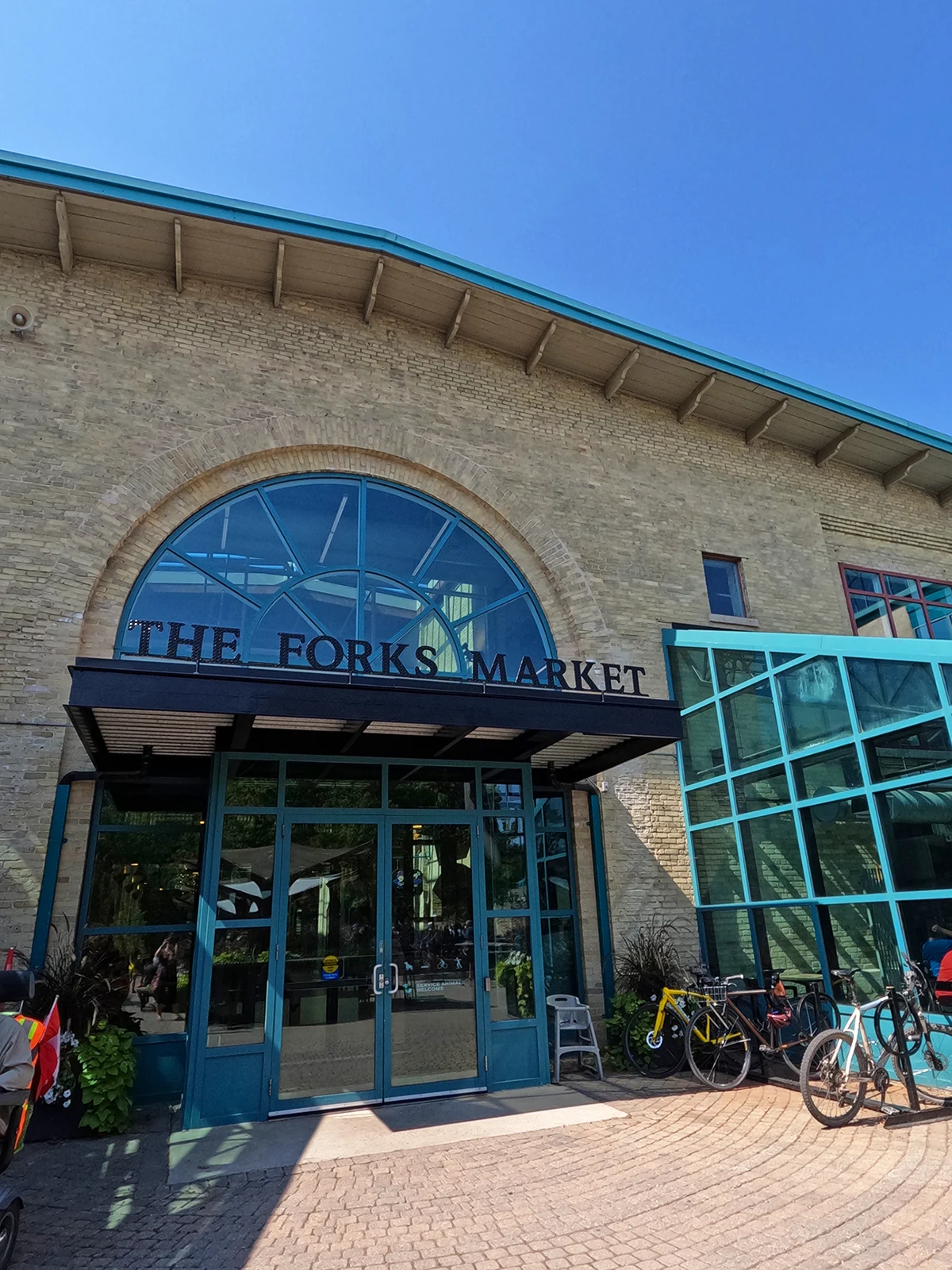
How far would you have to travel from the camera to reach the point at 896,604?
1520cm

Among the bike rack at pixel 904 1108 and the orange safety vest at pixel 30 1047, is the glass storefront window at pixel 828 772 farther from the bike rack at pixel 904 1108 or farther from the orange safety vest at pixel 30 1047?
the orange safety vest at pixel 30 1047

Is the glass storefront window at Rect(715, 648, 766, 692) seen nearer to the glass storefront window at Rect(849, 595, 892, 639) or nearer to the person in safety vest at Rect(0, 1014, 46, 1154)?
the glass storefront window at Rect(849, 595, 892, 639)

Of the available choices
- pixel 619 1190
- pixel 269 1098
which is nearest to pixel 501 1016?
pixel 269 1098

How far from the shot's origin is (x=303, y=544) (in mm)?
10773

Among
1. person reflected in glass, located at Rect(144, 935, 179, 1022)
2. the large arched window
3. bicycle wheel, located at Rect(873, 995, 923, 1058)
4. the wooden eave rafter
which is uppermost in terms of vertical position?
the wooden eave rafter

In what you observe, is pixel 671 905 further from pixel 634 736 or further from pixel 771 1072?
pixel 634 736

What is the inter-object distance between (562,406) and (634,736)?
6918 millimetres

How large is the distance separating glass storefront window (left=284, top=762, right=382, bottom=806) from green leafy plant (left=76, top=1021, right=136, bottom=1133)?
2.68 meters

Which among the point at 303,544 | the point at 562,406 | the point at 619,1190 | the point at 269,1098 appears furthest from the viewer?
the point at 562,406

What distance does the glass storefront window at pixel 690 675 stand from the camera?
11492mm

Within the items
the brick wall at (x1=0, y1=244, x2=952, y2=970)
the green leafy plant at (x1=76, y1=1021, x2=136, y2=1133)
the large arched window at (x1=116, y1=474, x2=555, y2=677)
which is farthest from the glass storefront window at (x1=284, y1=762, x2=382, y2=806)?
the green leafy plant at (x1=76, y1=1021, x2=136, y2=1133)

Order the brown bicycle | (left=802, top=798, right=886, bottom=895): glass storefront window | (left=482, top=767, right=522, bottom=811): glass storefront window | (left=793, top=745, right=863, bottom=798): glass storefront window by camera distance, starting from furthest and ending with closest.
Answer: (left=482, top=767, right=522, bottom=811): glass storefront window
(left=793, top=745, right=863, bottom=798): glass storefront window
the brown bicycle
(left=802, top=798, right=886, bottom=895): glass storefront window

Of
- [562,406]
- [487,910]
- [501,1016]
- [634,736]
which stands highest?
[562,406]

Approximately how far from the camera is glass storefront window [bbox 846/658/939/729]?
26.8 feet
